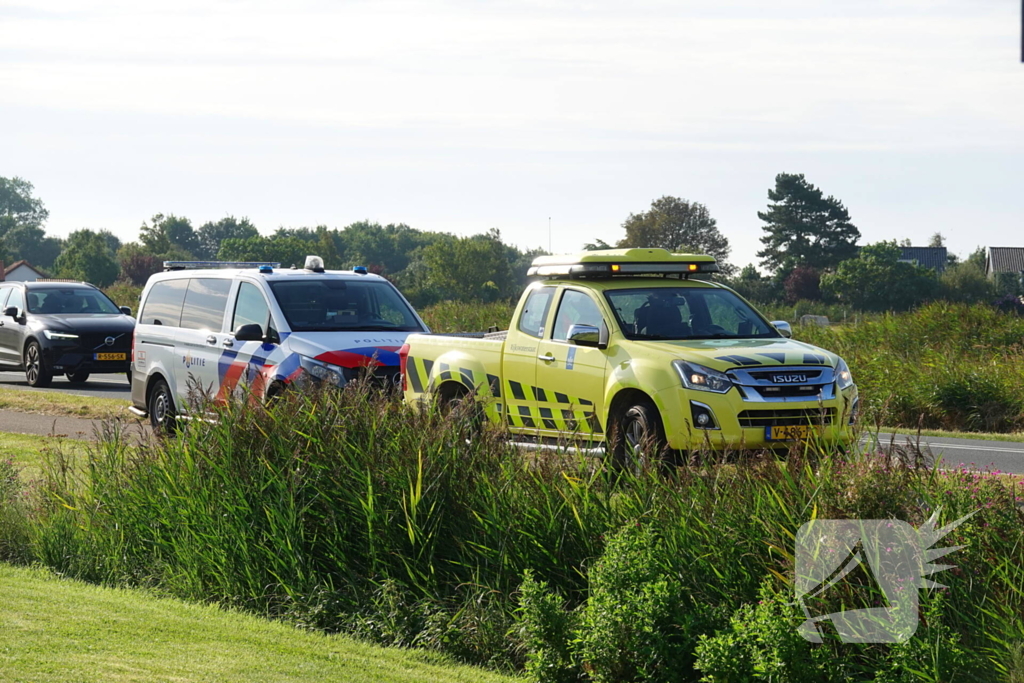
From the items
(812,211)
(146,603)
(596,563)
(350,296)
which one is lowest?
(146,603)

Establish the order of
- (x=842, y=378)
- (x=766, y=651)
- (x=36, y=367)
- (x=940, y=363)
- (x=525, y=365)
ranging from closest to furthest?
(x=766, y=651) → (x=842, y=378) → (x=525, y=365) → (x=940, y=363) → (x=36, y=367)

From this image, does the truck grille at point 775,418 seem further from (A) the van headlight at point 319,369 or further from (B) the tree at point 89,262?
(B) the tree at point 89,262

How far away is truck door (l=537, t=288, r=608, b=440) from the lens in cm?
1055

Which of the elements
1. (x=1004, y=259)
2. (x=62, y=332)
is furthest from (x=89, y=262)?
(x=62, y=332)

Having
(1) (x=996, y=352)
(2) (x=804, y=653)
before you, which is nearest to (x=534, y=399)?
(2) (x=804, y=653)

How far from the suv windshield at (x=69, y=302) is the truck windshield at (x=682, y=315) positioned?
15.9 metres

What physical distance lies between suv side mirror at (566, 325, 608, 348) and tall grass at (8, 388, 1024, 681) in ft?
8.21

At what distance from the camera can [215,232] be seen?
169 metres

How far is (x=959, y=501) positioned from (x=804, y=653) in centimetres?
125

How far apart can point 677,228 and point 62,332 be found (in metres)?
81.4

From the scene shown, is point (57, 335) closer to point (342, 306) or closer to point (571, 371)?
point (342, 306)

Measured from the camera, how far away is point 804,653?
5516 mm

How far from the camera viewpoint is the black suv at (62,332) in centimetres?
2322

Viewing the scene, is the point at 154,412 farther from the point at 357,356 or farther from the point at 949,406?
the point at 949,406
